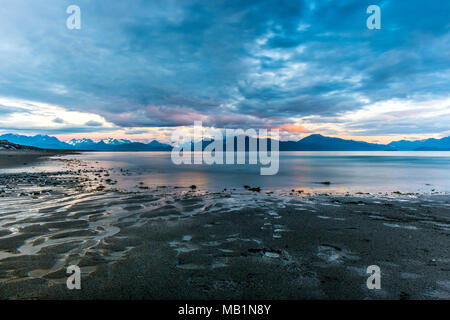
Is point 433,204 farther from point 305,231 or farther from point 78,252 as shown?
point 78,252

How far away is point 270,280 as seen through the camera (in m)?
5.11

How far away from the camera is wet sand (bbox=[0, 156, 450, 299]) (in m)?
4.76

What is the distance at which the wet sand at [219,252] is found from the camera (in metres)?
4.76

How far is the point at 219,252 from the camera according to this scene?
665 centimetres

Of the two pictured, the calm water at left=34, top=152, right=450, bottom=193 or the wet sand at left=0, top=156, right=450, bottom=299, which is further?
the calm water at left=34, top=152, right=450, bottom=193

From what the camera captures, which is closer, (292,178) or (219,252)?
(219,252)

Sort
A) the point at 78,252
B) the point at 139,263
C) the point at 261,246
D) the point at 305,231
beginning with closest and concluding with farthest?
the point at 139,263
the point at 78,252
the point at 261,246
the point at 305,231

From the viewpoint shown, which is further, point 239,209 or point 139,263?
point 239,209

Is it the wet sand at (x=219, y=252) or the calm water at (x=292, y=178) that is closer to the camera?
the wet sand at (x=219, y=252)
